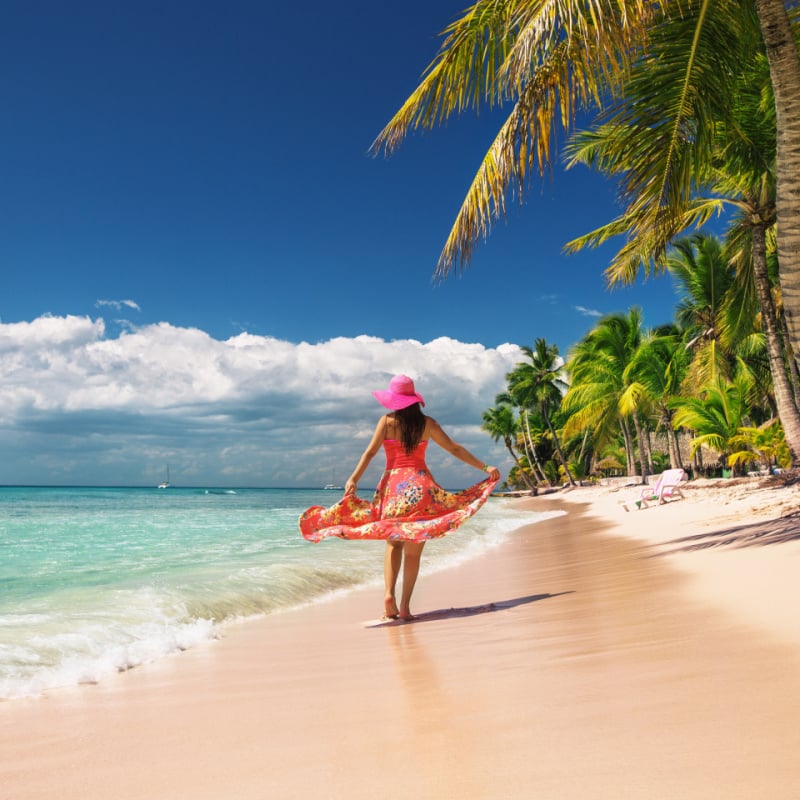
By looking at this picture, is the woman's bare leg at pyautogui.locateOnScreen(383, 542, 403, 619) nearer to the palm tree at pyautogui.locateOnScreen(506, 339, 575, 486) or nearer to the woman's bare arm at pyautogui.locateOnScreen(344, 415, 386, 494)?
the woman's bare arm at pyautogui.locateOnScreen(344, 415, 386, 494)

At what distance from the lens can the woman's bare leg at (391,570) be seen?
14.0 ft

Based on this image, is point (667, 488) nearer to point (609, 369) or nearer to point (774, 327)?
point (774, 327)

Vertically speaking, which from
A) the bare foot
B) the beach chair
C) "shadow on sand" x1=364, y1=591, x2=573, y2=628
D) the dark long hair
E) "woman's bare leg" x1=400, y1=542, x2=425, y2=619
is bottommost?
the beach chair

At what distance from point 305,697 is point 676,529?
8.24 m

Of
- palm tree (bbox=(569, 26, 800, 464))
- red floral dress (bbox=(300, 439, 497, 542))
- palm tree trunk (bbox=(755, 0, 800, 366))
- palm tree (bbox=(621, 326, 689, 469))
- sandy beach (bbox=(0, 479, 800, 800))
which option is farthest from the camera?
palm tree (bbox=(621, 326, 689, 469))

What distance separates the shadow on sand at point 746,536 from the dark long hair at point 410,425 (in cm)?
355

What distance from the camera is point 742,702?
76.0 inches

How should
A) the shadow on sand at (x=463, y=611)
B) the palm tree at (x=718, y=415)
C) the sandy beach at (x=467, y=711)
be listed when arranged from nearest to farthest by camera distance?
the sandy beach at (x=467, y=711) < the shadow on sand at (x=463, y=611) < the palm tree at (x=718, y=415)

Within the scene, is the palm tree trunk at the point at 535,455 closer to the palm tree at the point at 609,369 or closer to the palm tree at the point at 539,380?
the palm tree at the point at 539,380

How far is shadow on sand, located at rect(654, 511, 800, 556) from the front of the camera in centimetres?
591

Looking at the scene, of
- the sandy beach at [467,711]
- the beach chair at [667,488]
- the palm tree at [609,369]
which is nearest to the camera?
the sandy beach at [467,711]

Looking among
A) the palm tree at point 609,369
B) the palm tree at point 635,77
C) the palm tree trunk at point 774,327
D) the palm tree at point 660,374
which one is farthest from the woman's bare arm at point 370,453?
the palm tree at point 609,369

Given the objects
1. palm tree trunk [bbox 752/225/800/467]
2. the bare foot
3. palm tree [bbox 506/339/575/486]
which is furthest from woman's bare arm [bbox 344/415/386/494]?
palm tree [bbox 506/339/575/486]

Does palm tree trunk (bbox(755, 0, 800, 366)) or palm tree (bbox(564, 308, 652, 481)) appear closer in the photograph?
Result: palm tree trunk (bbox(755, 0, 800, 366))
